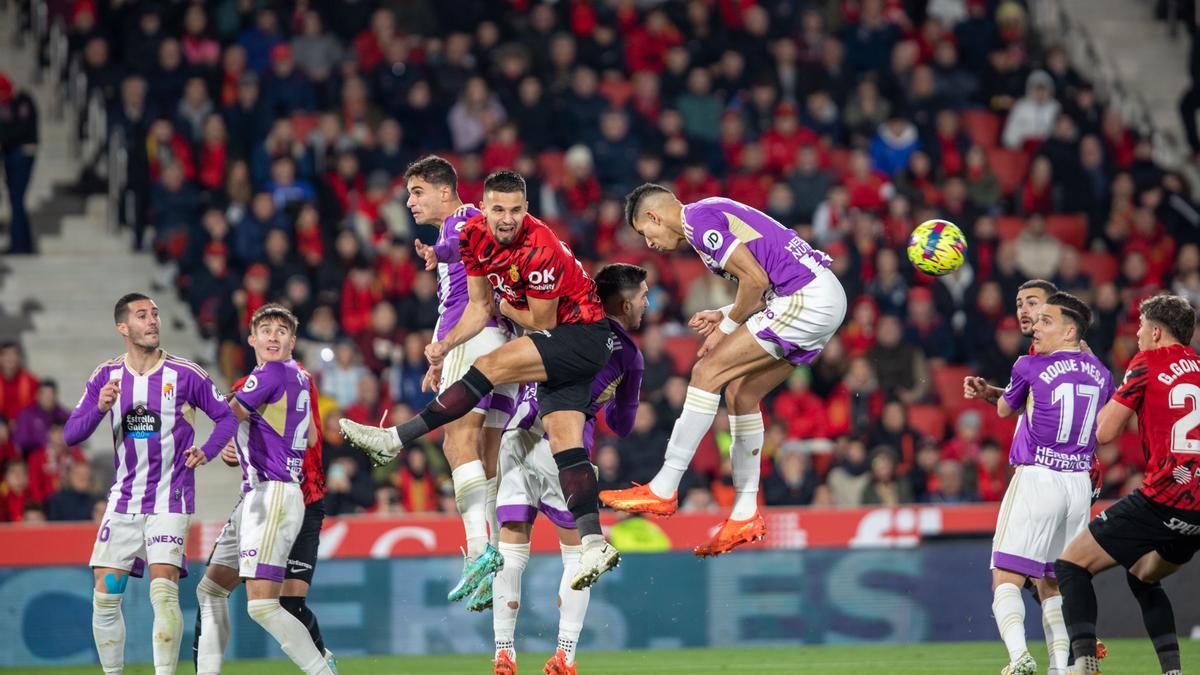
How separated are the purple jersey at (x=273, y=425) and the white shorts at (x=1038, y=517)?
4427 millimetres

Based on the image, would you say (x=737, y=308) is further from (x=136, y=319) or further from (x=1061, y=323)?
(x=136, y=319)

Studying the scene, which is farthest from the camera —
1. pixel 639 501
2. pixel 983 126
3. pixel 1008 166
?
pixel 983 126

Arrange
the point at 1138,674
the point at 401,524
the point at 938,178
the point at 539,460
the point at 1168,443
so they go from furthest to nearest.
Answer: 1. the point at 938,178
2. the point at 401,524
3. the point at 1138,674
4. the point at 539,460
5. the point at 1168,443

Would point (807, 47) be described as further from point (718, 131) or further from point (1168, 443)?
point (1168, 443)

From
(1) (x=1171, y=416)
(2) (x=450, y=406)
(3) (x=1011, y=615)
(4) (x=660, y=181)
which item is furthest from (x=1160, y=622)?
(4) (x=660, y=181)

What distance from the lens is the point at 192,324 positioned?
57.5ft

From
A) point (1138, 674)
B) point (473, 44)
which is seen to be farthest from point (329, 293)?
point (1138, 674)

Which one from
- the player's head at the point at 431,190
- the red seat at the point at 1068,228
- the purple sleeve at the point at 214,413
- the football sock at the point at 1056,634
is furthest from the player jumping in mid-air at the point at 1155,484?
the red seat at the point at 1068,228

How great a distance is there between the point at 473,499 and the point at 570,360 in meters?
1.18

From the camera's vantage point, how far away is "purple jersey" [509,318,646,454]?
1032 centimetres

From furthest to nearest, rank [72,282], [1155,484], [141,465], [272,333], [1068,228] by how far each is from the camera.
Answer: [1068,228]
[72,282]
[141,465]
[272,333]
[1155,484]

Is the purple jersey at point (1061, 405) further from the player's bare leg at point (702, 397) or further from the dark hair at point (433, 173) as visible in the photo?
the dark hair at point (433, 173)

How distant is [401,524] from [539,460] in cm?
388

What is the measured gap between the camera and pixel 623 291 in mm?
10359
